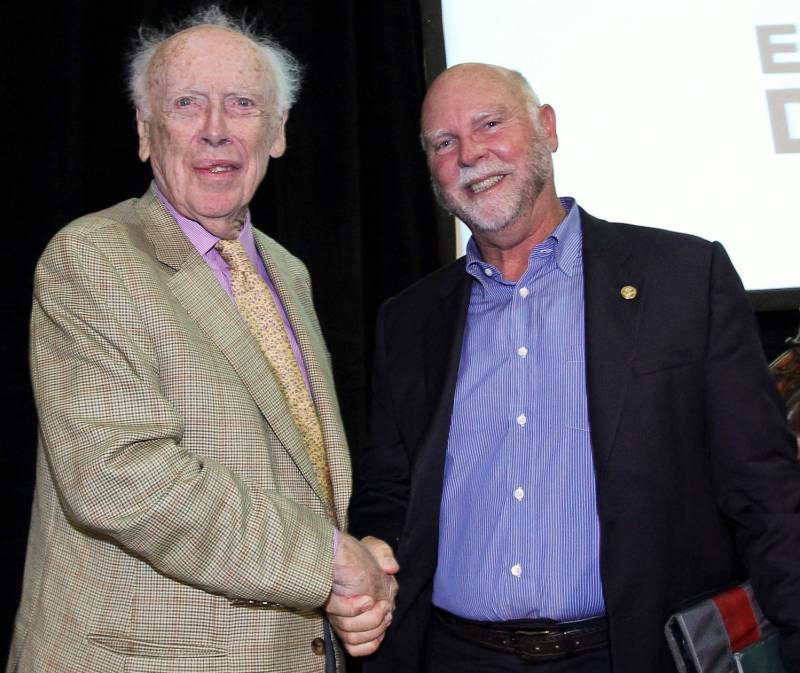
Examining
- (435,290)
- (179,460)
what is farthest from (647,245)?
(179,460)

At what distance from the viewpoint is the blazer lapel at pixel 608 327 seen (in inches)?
69.1

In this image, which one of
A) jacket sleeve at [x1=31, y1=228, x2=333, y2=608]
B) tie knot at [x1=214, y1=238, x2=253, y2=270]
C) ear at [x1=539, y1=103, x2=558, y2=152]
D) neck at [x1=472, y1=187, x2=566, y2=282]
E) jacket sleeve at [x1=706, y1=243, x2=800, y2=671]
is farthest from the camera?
ear at [x1=539, y1=103, x2=558, y2=152]

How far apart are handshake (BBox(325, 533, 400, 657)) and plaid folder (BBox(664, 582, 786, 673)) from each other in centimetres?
55

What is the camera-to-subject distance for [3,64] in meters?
2.94

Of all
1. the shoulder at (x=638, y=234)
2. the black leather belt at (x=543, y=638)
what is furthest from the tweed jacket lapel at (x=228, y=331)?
the shoulder at (x=638, y=234)

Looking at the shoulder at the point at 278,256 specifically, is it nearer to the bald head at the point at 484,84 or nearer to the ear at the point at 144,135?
the ear at the point at 144,135

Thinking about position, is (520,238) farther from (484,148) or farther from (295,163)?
(295,163)

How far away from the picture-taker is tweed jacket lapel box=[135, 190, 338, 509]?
1752 millimetres

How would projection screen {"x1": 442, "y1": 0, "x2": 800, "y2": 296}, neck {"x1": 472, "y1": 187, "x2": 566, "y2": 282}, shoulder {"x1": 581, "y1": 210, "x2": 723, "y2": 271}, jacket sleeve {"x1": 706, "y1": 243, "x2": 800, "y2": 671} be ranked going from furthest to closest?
projection screen {"x1": 442, "y1": 0, "x2": 800, "y2": 296}, neck {"x1": 472, "y1": 187, "x2": 566, "y2": 282}, shoulder {"x1": 581, "y1": 210, "x2": 723, "y2": 271}, jacket sleeve {"x1": 706, "y1": 243, "x2": 800, "y2": 671}

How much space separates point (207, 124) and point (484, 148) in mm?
663

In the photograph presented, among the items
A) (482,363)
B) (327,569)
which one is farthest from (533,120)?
(327,569)

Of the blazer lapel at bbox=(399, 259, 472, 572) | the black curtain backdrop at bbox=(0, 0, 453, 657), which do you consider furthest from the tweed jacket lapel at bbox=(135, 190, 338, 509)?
the black curtain backdrop at bbox=(0, 0, 453, 657)

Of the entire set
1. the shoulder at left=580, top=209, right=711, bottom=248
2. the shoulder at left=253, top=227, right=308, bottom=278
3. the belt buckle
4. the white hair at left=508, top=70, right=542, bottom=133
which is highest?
the white hair at left=508, top=70, right=542, bottom=133

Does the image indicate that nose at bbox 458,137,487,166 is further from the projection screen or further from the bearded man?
the projection screen
